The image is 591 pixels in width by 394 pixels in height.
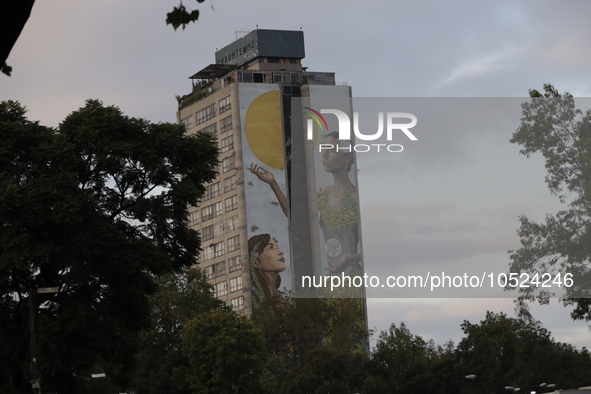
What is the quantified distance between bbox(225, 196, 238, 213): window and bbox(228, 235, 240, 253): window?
4002 millimetres

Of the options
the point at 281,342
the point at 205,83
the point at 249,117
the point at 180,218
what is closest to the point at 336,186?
the point at 249,117

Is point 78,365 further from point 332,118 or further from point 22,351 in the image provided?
point 332,118

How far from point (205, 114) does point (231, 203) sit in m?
14.2

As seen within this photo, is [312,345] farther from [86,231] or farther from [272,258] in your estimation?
[86,231]

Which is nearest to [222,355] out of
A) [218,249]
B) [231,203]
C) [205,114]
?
[231,203]

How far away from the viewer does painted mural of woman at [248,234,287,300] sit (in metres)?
140

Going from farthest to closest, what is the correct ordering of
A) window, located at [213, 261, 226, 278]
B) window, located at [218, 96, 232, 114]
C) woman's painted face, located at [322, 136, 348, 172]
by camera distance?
1. woman's painted face, located at [322, 136, 348, 172]
2. window, located at [218, 96, 232, 114]
3. window, located at [213, 261, 226, 278]

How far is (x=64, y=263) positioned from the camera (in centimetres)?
4259

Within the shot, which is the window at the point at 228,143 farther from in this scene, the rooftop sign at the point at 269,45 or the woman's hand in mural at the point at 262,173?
the rooftop sign at the point at 269,45

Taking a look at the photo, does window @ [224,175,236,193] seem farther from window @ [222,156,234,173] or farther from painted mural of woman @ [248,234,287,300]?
painted mural of woman @ [248,234,287,300]

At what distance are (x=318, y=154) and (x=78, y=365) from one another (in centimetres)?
10566

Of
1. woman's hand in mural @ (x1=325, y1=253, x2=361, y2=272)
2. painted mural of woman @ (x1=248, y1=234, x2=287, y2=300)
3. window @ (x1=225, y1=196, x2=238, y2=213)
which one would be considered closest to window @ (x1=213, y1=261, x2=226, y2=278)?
painted mural of woman @ (x1=248, y1=234, x2=287, y2=300)

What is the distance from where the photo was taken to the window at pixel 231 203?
143750 millimetres

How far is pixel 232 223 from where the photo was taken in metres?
144
